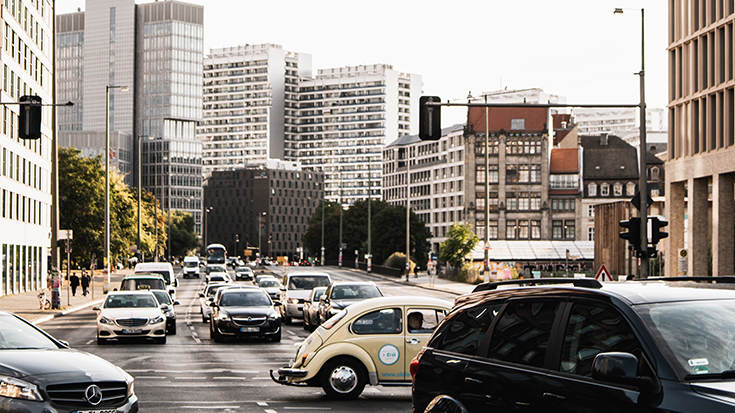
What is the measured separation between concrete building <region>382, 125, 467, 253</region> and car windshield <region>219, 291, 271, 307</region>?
389 ft

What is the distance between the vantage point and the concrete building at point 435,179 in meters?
156

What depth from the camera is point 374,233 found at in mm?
134500

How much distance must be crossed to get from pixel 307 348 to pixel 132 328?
12.3 meters

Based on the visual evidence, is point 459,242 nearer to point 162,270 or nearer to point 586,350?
point 162,270

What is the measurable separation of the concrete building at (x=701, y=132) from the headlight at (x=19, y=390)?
45041 mm

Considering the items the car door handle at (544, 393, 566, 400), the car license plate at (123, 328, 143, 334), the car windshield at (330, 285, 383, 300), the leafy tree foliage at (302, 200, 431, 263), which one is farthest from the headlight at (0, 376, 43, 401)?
the leafy tree foliage at (302, 200, 431, 263)

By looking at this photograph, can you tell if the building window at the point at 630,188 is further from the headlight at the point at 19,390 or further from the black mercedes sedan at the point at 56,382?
the headlight at the point at 19,390

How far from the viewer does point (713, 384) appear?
512 cm

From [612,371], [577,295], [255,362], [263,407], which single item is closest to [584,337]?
[577,295]

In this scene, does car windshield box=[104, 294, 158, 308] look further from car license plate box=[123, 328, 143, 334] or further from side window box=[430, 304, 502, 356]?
side window box=[430, 304, 502, 356]

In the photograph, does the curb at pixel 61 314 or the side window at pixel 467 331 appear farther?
the curb at pixel 61 314

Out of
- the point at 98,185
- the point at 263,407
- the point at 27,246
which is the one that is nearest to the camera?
the point at 263,407

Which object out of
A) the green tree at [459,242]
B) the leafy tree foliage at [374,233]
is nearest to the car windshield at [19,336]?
the green tree at [459,242]

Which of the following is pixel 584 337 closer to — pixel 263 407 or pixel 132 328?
pixel 263 407
